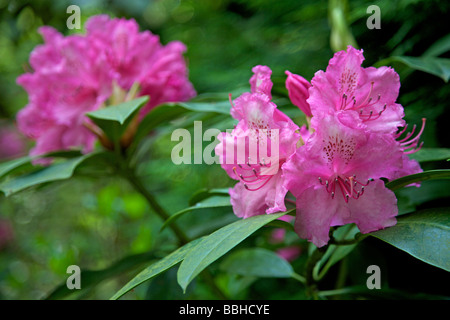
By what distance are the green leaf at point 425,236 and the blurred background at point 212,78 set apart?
22cm

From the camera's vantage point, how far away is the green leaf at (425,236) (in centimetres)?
53

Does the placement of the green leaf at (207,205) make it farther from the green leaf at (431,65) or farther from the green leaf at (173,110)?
the green leaf at (431,65)

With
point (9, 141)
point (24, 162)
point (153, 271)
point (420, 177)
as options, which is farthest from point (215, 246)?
point (9, 141)

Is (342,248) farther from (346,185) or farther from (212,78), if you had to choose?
(212,78)

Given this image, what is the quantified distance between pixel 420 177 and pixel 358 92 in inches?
5.8

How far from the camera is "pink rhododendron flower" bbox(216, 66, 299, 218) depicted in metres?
0.62

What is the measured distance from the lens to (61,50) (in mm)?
1085

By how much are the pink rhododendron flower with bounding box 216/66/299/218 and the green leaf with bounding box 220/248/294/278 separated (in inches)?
13.7

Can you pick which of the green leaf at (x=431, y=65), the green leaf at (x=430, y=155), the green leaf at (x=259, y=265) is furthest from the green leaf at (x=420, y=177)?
the green leaf at (x=259, y=265)

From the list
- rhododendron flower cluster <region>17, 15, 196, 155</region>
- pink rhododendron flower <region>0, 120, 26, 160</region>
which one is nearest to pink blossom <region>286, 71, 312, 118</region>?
rhododendron flower cluster <region>17, 15, 196, 155</region>

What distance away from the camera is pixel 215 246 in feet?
1.81

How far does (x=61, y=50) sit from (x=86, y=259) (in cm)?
163
